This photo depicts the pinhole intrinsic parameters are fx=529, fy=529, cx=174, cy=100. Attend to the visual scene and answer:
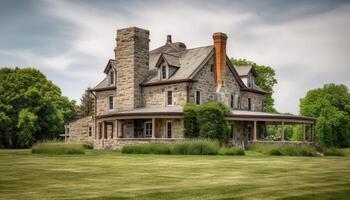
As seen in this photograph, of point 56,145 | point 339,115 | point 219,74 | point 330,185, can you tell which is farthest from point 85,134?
point 330,185

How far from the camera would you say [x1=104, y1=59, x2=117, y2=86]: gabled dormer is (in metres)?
50.5

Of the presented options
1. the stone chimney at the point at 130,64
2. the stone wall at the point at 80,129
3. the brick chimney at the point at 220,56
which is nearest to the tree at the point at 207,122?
the brick chimney at the point at 220,56

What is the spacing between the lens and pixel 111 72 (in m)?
51.6

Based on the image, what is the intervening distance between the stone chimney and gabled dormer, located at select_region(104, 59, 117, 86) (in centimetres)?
167

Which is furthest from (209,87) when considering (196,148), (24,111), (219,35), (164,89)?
(24,111)

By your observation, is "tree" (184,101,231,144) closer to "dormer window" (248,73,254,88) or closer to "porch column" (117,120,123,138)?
"porch column" (117,120,123,138)

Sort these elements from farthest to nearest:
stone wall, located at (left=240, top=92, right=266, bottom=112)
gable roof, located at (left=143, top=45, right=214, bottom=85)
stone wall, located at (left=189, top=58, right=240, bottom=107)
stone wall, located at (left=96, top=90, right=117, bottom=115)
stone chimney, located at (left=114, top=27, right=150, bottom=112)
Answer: stone wall, located at (left=240, top=92, right=266, bottom=112)
stone wall, located at (left=96, top=90, right=117, bottom=115)
stone chimney, located at (left=114, top=27, right=150, bottom=112)
gable roof, located at (left=143, top=45, right=214, bottom=85)
stone wall, located at (left=189, top=58, right=240, bottom=107)

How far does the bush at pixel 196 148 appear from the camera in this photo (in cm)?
3222

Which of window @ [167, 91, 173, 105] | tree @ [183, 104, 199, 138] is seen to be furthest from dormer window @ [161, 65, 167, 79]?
tree @ [183, 104, 199, 138]

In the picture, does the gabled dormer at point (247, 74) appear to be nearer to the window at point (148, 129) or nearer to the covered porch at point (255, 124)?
the covered porch at point (255, 124)

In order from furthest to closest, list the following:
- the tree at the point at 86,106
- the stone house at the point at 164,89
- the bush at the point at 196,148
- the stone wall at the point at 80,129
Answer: the tree at the point at 86,106 < the stone wall at the point at 80,129 < the stone house at the point at 164,89 < the bush at the point at 196,148

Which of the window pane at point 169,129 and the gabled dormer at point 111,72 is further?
the gabled dormer at point 111,72

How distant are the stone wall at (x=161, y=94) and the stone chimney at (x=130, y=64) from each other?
69 centimetres

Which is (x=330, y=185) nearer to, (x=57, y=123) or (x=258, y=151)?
(x=258, y=151)
